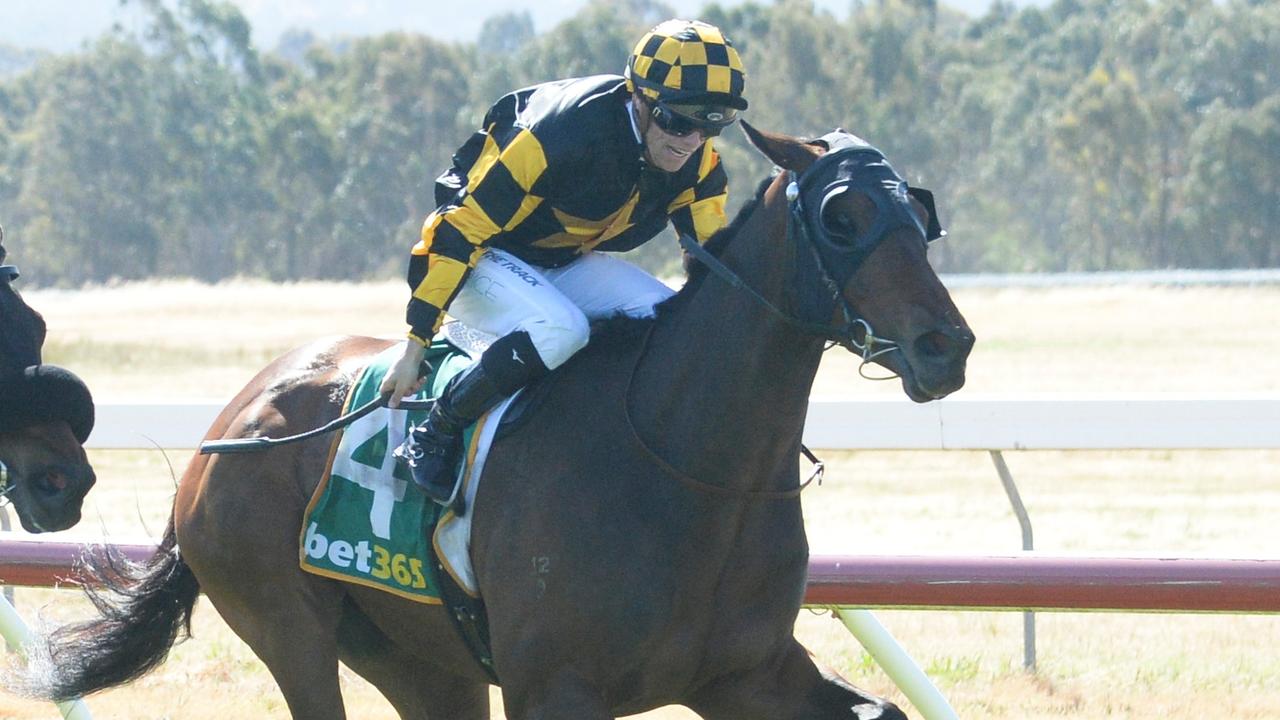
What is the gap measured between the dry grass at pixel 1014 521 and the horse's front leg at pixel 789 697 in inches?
57.4

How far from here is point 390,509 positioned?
417 centimetres

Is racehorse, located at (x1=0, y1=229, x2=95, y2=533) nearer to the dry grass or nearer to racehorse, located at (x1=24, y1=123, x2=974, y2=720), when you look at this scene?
the dry grass

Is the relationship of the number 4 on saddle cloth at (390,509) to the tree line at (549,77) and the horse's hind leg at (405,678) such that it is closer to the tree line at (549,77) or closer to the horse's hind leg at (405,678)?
the horse's hind leg at (405,678)

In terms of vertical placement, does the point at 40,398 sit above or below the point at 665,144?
below

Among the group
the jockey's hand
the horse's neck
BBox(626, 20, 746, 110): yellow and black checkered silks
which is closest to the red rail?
the horse's neck

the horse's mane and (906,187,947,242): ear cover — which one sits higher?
(906,187,947,242): ear cover

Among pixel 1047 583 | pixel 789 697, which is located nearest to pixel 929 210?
pixel 789 697

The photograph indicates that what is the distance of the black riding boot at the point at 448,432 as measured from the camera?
389cm

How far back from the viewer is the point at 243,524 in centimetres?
438

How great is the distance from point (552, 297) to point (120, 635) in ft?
5.36

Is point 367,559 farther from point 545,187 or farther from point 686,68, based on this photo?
point 686,68

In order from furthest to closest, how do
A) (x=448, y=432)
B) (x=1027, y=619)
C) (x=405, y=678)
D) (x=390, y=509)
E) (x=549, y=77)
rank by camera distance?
(x=549, y=77) → (x=1027, y=619) → (x=405, y=678) → (x=390, y=509) → (x=448, y=432)

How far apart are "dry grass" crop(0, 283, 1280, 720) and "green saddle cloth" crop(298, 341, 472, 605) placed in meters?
0.64

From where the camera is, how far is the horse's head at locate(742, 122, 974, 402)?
3.26 m
